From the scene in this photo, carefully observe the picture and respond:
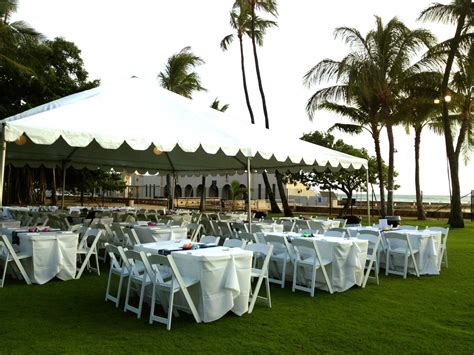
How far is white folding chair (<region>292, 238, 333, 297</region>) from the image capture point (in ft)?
20.1

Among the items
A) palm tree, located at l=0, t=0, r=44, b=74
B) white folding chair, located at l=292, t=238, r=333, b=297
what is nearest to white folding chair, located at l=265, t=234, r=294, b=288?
white folding chair, located at l=292, t=238, r=333, b=297

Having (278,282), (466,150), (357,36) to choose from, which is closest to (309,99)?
(357,36)

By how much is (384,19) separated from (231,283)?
16411mm

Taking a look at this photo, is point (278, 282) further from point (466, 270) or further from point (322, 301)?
point (466, 270)

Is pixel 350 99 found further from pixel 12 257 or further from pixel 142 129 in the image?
pixel 12 257

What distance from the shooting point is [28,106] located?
839 inches

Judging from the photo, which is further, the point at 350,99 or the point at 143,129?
the point at 350,99

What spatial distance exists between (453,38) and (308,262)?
1354 cm

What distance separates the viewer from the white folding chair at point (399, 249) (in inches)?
295

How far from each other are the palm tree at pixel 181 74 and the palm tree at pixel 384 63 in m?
8.96

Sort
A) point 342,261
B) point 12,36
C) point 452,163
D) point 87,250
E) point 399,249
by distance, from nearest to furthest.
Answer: point 342,261
point 87,250
point 399,249
point 452,163
point 12,36

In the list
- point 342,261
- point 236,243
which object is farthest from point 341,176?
point 236,243

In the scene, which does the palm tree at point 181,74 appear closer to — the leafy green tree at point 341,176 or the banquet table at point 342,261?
the leafy green tree at point 341,176

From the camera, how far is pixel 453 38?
1636cm
